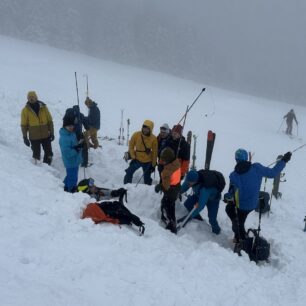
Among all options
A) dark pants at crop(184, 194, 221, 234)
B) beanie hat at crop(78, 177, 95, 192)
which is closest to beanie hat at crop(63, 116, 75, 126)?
beanie hat at crop(78, 177, 95, 192)

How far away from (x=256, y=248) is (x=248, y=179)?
1502 millimetres

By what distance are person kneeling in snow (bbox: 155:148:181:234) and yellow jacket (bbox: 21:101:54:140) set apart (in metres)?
3.87

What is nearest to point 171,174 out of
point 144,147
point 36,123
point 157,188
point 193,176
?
point 193,176

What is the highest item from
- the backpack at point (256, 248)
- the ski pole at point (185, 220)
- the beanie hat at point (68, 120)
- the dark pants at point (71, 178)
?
the beanie hat at point (68, 120)

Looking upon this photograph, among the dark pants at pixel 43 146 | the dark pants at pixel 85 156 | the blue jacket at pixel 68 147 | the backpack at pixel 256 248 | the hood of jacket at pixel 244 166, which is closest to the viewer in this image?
the hood of jacket at pixel 244 166

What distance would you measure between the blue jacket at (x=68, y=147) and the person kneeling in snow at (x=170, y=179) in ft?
7.92

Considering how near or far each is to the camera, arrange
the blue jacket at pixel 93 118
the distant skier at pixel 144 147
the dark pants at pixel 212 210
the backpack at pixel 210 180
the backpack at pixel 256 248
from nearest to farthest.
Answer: the backpack at pixel 256 248 < the backpack at pixel 210 180 < the dark pants at pixel 212 210 < the distant skier at pixel 144 147 < the blue jacket at pixel 93 118

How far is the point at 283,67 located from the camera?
112 m

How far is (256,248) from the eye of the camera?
787cm

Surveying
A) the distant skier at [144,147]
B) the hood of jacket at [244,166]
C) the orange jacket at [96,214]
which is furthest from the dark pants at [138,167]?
the orange jacket at [96,214]

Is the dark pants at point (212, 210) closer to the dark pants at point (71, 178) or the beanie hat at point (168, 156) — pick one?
the beanie hat at point (168, 156)

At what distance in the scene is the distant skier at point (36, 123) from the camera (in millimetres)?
9891

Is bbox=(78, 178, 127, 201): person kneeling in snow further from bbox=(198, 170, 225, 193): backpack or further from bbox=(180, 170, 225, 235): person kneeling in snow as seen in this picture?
bbox=(198, 170, 225, 193): backpack

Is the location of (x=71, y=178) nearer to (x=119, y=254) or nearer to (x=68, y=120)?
(x=68, y=120)
